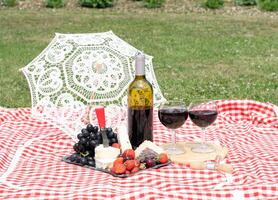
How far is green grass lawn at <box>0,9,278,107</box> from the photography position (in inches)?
323

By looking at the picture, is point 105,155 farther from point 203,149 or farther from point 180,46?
point 180,46

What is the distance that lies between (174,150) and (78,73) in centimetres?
81

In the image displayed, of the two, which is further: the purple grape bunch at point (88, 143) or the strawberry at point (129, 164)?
the purple grape bunch at point (88, 143)

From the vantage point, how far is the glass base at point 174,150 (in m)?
3.21

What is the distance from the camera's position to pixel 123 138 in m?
3.13

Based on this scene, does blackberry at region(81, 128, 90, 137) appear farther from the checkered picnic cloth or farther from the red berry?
the red berry

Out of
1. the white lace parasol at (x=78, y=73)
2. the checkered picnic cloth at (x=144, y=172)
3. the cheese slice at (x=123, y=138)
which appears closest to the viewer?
the checkered picnic cloth at (x=144, y=172)

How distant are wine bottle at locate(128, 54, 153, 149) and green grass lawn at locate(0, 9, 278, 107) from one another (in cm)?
434

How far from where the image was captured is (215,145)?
3328mm

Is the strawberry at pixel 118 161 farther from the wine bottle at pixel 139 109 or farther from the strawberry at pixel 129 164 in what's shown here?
the wine bottle at pixel 139 109

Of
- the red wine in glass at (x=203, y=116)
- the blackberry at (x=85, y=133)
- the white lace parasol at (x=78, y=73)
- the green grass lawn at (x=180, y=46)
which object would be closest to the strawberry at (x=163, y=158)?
the red wine in glass at (x=203, y=116)

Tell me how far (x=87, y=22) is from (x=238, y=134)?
10.4 metres

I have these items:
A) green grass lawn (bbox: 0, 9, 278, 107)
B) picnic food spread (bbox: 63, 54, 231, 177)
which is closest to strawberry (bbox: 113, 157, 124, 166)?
picnic food spread (bbox: 63, 54, 231, 177)

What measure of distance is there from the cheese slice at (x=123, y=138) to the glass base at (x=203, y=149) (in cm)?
33
